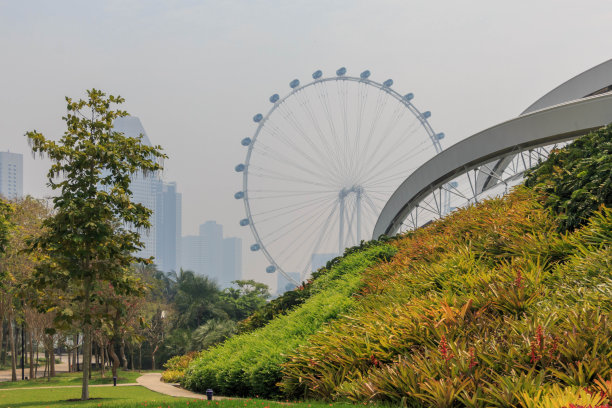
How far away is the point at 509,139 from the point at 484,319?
11.0 m

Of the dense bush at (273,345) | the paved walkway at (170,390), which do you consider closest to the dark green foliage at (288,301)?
the dense bush at (273,345)

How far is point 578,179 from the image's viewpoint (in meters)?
9.66

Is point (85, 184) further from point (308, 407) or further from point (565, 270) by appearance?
point (565, 270)

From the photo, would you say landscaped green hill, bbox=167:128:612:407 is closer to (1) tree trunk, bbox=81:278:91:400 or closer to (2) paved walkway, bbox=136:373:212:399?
(2) paved walkway, bbox=136:373:212:399

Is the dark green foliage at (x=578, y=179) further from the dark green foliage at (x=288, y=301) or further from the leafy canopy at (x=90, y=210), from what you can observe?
the leafy canopy at (x=90, y=210)

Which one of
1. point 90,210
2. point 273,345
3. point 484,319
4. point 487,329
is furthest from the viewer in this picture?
point 90,210

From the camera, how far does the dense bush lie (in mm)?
10352

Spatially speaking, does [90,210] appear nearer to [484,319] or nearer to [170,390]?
[170,390]

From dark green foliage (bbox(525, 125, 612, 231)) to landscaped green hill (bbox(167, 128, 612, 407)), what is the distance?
23 millimetres

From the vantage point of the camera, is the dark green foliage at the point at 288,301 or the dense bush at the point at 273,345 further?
the dark green foliage at the point at 288,301

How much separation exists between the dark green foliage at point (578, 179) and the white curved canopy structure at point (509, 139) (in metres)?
3.50

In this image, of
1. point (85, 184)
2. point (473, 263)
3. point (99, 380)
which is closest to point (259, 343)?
point (473, 263)

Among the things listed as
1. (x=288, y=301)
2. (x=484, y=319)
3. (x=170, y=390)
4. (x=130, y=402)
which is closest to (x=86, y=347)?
(x=170, y=390)

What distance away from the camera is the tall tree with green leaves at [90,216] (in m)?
16.2
